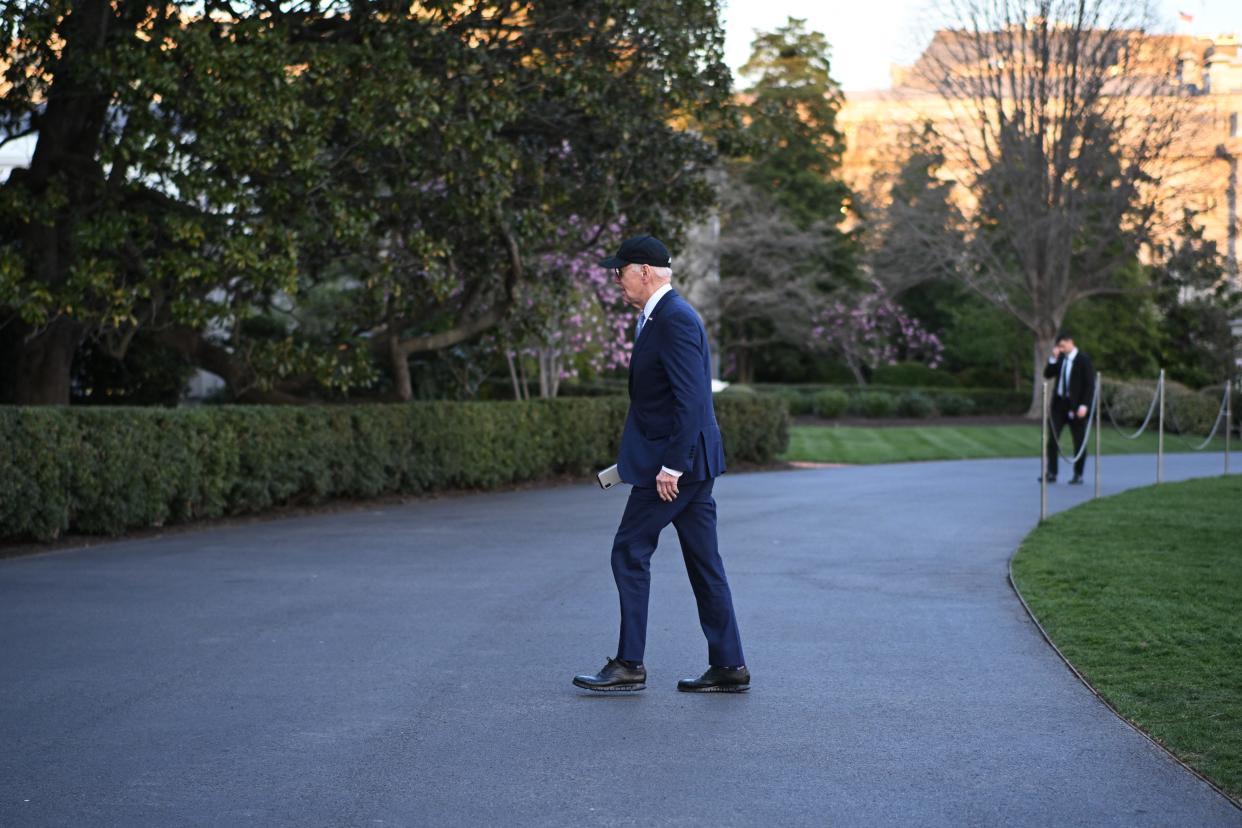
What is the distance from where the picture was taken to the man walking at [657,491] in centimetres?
662

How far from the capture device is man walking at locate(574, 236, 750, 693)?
6.62 metres

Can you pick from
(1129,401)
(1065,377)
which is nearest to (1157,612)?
(1065,377)

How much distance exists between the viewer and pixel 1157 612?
866 centimetres

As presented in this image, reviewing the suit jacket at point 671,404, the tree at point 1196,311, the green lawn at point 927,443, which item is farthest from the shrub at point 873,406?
the suit jacket at point 671,404

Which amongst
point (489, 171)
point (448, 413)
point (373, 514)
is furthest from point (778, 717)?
point (448, 413)

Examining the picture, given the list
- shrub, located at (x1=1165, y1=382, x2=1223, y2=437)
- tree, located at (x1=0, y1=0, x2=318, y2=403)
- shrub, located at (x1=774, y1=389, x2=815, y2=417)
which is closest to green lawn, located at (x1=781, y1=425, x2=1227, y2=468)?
shrub, located at (x1=1165, y1=382, x2=1223, y2=437)

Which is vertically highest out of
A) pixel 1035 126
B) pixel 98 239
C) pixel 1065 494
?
pixel 1035 126

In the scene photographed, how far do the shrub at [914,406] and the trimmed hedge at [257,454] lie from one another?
1942 cm

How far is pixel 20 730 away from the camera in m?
5.89

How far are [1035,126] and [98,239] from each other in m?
30.9

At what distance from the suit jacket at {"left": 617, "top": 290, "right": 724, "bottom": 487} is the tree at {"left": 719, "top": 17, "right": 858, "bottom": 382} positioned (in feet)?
121

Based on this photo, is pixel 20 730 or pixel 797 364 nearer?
pixel 20 730

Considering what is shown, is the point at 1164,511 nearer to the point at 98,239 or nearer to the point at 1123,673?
the point at 1123,673

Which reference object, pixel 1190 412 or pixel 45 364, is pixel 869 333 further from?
pixel 45 364
